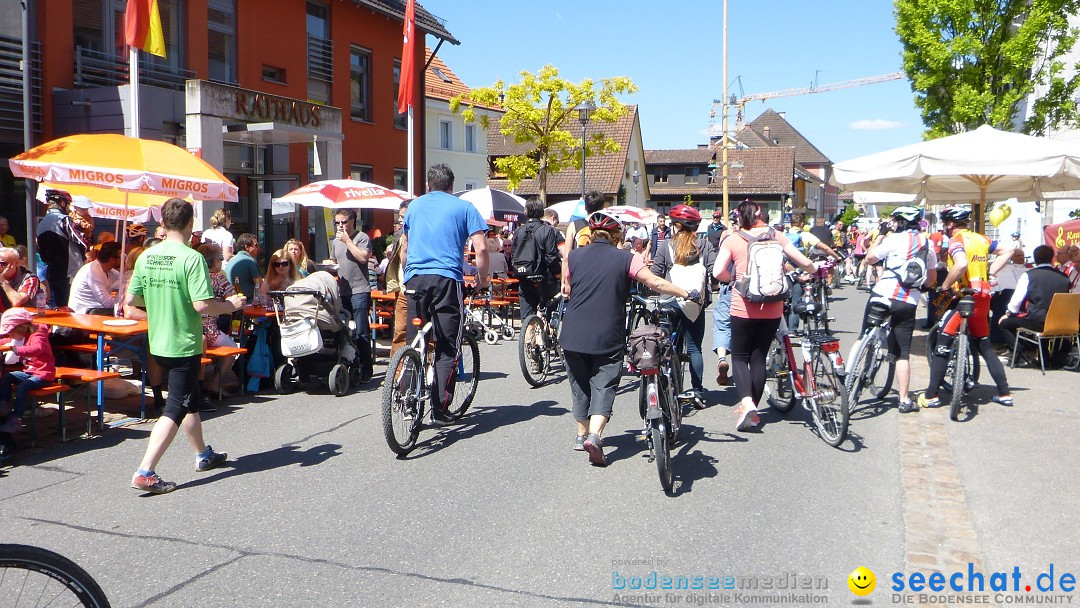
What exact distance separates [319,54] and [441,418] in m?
18.5

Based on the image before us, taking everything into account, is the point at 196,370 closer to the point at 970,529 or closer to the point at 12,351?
the point at 12,351

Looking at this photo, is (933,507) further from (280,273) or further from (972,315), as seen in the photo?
(280,273)

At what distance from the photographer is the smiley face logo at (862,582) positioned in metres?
4.27

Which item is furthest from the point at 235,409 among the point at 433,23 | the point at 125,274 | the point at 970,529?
the point at 433,23

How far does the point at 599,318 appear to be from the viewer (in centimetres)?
608

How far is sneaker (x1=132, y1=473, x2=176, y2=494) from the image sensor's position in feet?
18.3

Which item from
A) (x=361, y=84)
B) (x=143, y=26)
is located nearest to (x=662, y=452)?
(x=143, y=26)

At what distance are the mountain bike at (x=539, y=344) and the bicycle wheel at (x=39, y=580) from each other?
649 cm

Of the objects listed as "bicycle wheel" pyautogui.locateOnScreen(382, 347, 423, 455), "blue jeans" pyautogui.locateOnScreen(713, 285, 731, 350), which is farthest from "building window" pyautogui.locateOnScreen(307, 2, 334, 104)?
"bicycle wheel" pyautogui.locateOnScreen(382, 347, 423, 455)

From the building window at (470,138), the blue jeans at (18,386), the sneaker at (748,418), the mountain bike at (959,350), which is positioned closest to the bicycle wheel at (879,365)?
the mountain bike at (959,350)

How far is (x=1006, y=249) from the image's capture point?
938 cm

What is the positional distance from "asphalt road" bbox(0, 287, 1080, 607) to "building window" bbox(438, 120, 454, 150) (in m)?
28.1

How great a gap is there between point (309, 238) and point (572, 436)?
57.1 feet

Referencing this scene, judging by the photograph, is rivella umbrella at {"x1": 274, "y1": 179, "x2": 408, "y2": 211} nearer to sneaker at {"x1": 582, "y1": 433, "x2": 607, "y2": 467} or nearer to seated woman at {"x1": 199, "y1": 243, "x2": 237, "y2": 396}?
seated woman at {"x1": 199, "y1": 243, "x2": 237, "y2": 396}
